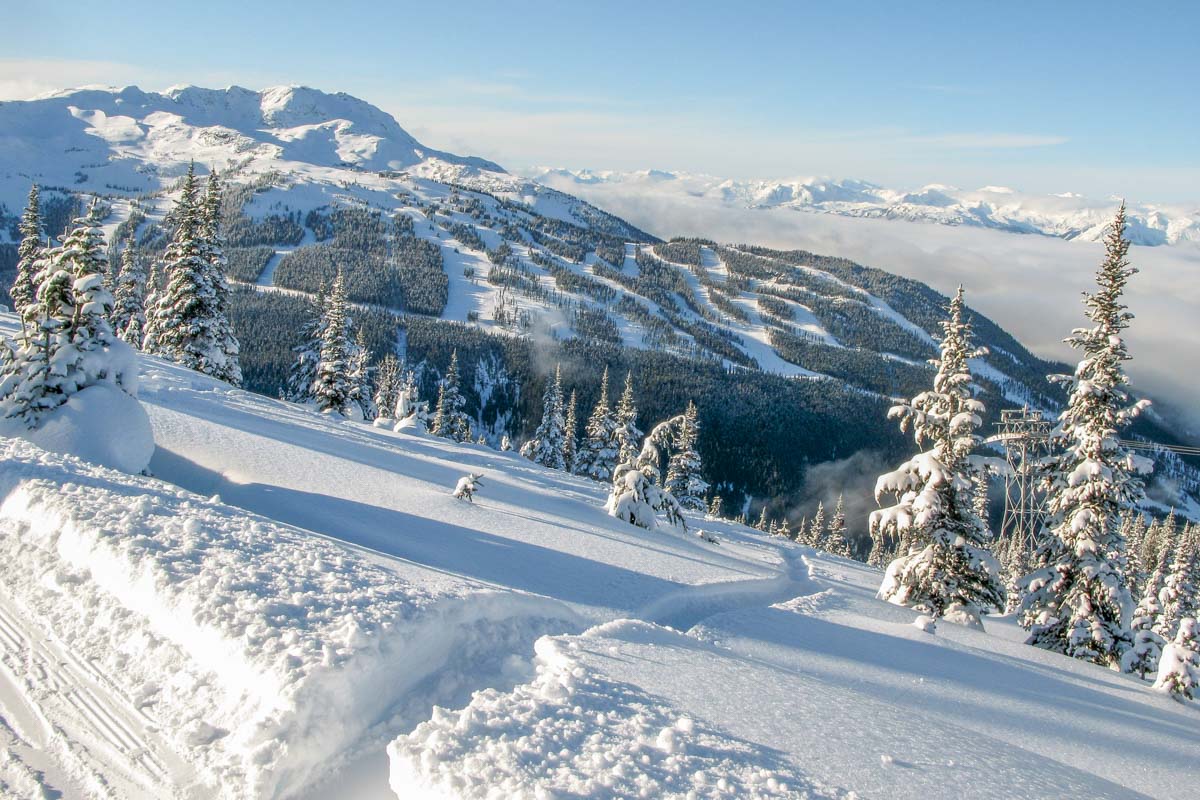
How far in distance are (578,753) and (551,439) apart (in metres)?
59.2

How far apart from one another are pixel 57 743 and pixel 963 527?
19.7m

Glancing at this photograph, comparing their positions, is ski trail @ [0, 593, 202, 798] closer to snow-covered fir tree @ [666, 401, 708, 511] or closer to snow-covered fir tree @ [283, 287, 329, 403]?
snow-covered fir tree @ [283, 287, 329, 403]

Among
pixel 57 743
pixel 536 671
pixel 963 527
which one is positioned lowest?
pixel 57 743

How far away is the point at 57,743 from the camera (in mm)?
6465

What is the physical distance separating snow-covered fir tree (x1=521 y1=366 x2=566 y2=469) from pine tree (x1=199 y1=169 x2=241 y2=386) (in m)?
29.5

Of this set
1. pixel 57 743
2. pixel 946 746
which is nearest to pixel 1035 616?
pixel 946 746

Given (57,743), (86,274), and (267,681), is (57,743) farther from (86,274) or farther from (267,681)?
(86,274)

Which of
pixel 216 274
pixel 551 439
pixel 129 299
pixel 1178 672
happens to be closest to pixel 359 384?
pixel 216 274

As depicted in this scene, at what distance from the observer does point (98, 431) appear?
15508 millimetres

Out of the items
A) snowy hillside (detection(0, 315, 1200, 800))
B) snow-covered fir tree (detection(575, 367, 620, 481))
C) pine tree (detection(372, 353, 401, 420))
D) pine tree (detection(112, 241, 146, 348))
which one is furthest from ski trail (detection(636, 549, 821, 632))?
pine tree (detection(112, 241, 146, 348))

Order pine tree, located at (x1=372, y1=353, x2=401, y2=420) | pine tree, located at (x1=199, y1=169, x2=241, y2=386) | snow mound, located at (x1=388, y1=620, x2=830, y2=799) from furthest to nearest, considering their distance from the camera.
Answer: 1. pine tree, located at (x1=372, y1=353, x2=401, y2=420)
2. pine tree, located at (x1=199, y1=169, x2=241, y2=386)
3. snow mound, located at (x1=388, y1=620, x2=830, y2=799)

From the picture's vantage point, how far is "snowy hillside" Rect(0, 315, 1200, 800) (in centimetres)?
632

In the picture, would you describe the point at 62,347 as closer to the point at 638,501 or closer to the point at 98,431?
the point at 98,431

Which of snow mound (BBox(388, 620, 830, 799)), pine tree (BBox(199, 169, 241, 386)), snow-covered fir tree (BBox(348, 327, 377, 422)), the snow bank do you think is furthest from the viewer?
snow-covered fir tree (BBox(348, 327, 377, 422))
